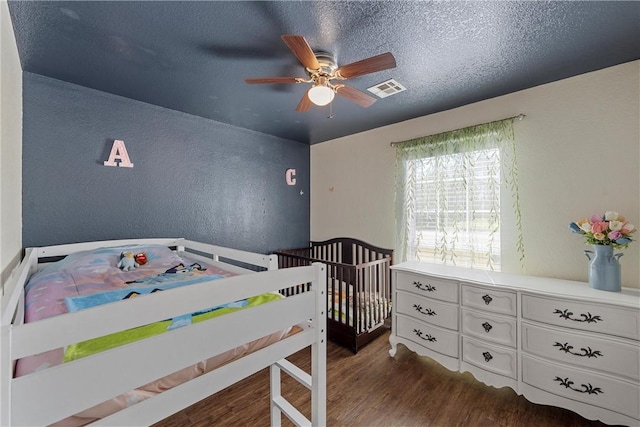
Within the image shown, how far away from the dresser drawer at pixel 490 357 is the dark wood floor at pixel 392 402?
0.21 m

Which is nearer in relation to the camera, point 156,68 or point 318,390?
point 318,390

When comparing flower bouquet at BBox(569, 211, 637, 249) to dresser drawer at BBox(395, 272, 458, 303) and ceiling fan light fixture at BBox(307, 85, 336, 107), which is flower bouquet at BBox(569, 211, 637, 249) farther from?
ceiling fan light fixture at BBox(307, 85, 336, 107)

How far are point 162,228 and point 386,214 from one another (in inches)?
95.8

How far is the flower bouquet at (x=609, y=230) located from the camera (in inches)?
66.1

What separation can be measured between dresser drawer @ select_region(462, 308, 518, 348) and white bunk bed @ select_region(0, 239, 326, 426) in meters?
1.35

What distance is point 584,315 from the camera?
1597mm

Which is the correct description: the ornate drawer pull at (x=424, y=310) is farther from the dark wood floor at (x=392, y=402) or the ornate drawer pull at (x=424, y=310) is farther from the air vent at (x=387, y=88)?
the air vent at (x=387, y=88)

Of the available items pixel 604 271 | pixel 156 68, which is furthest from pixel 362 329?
pixel 156 68

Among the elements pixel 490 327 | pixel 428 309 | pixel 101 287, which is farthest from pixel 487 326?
pixel 101 287

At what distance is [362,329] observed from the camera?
2.62m

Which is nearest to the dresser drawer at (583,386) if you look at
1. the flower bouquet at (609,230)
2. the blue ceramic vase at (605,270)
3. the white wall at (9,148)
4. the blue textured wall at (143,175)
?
the blue ceramic vase at (605,270)

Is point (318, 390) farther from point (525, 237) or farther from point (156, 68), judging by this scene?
point (156, 68)

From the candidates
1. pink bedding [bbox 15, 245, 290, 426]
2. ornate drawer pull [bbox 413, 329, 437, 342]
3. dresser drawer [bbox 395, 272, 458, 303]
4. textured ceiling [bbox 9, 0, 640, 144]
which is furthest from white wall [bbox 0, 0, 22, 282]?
ornate drawer pull [bbox 413, 329, 437, 342]

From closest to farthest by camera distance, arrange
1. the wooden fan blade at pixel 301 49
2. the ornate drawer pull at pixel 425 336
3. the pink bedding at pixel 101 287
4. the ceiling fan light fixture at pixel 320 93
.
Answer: the pink bedding at pixel 101 287 < the wooden fan blade at pixel 301 49 < the ceiling fan light fixture at pixel 320 93 < the ornate drawer pull at pixel 425 336
